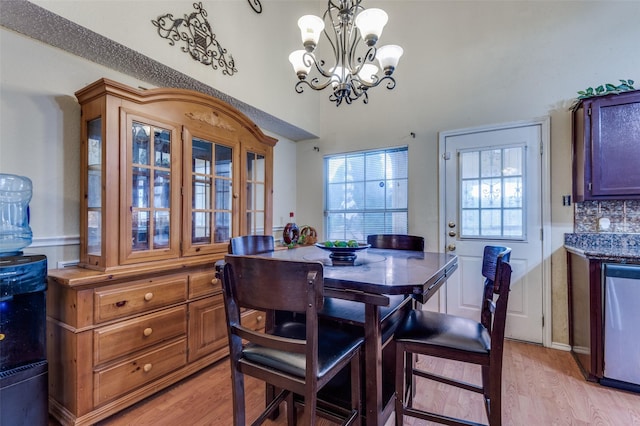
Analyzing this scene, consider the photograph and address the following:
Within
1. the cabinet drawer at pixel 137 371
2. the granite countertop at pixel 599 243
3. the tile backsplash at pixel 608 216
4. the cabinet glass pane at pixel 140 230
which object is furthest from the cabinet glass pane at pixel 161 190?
the tile backsplash at pixel 608 216

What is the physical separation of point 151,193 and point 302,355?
62.1 inches

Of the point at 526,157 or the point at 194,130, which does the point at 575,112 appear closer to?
the point at 526,157

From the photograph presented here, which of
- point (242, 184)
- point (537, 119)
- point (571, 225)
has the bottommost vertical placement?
point (571, 225)

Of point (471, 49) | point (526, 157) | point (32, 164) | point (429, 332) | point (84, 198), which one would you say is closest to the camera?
point (429, 332)

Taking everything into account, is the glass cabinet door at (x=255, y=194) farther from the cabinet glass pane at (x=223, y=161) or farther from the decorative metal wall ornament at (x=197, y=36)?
the decorative metal wall ornament at (x=197, y=36)

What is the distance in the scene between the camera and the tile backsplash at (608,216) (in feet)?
8.27

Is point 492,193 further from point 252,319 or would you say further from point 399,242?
point 252,319

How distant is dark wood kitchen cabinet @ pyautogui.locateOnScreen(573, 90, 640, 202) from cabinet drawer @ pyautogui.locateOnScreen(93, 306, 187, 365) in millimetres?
3341

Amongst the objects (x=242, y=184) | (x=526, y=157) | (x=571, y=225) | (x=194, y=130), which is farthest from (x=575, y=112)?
(x=194, y=130)

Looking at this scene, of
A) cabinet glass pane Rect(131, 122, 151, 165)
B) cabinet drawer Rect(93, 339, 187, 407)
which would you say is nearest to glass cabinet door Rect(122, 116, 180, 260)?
cabinet glass pane Rect(131, 122, 151, 165)

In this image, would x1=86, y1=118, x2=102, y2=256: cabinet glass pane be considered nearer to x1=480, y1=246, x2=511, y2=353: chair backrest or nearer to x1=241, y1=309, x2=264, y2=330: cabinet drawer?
x1=241, y1=309, x2=264, y2=330: cabinet drawer

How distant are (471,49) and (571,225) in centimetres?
199

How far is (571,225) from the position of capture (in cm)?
270

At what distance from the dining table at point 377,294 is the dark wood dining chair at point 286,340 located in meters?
0.07
